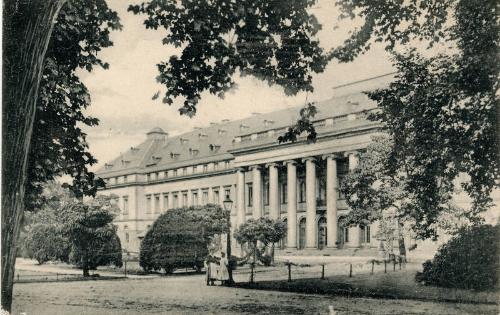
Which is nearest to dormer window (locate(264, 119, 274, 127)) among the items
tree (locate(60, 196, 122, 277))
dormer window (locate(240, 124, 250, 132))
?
dormer window (locate(240, 124, 250, 132))

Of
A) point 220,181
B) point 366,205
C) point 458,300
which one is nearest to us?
point 458,300

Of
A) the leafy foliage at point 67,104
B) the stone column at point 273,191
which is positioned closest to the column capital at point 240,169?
the stone column at point 273,191

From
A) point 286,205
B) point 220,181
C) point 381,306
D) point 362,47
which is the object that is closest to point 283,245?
point 286,205

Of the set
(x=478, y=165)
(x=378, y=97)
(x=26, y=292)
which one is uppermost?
(x=378, y=97)

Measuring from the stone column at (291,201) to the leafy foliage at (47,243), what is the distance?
2246 cm

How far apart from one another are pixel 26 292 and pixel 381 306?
1259 centimetres

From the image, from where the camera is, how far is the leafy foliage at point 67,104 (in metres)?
11.9

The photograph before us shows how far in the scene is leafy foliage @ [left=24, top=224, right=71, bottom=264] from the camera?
28.7 meters

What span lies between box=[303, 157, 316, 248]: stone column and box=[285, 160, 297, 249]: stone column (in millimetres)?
1609

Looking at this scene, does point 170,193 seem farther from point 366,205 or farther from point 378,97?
point 378,97

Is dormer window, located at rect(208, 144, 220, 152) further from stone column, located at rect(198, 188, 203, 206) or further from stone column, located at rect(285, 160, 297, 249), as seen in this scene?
stone column, located at rect(285, 160, 297, 249)

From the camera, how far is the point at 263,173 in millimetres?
55500

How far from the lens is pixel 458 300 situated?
525 inches

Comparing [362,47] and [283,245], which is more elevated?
[362,47]
